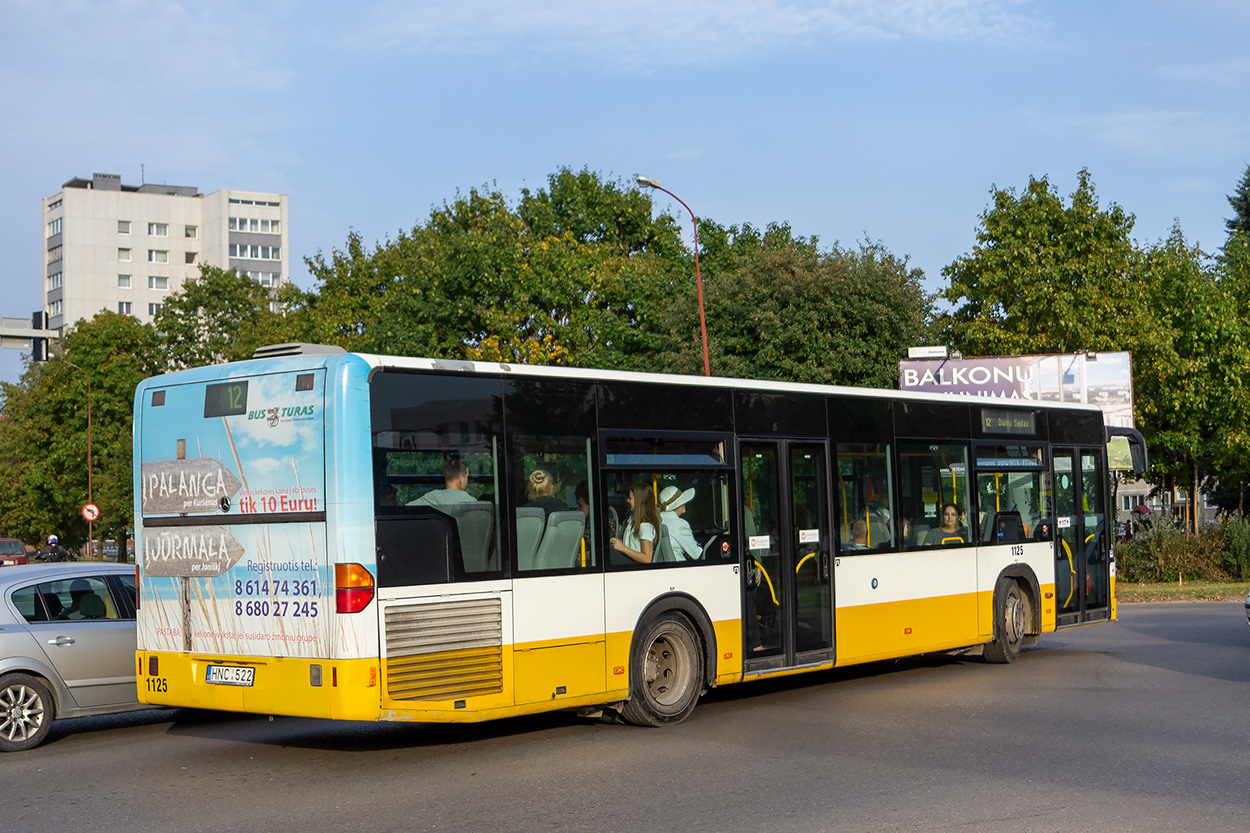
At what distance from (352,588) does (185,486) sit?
76.9 inches

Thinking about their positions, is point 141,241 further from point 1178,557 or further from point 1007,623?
point 1007,623

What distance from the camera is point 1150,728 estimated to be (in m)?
10.5

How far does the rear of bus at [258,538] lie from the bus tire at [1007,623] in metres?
8.72

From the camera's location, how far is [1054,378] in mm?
33594

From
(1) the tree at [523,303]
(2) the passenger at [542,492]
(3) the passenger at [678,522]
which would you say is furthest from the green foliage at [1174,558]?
(2) the passenger at [542,492]

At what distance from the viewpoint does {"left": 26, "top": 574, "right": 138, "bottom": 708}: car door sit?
10867 mm

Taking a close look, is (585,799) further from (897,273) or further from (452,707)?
(897,273)

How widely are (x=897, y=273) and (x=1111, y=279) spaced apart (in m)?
6.02

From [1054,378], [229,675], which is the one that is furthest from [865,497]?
[1054,378]

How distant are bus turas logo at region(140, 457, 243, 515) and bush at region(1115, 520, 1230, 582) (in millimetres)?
27965

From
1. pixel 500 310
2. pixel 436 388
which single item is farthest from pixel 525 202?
pixel 436 388

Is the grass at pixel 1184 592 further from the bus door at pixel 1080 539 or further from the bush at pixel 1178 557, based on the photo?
the bus door at pixel 1080 539

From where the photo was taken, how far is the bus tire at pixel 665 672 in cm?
1090

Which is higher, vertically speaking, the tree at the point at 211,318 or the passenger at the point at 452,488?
the tree at the point at 211,318
